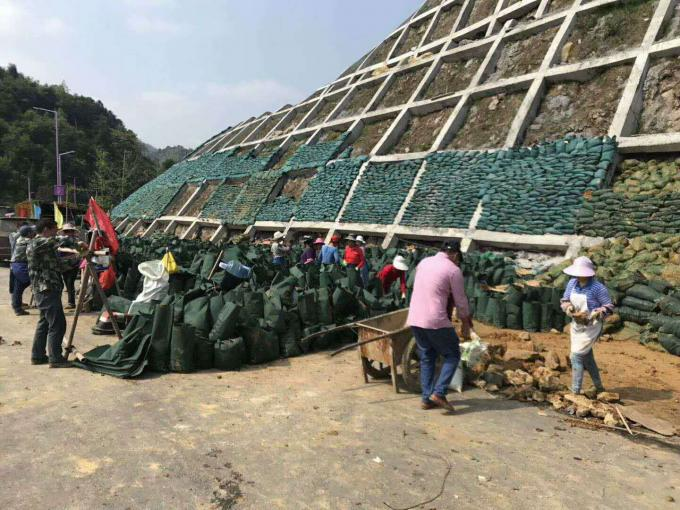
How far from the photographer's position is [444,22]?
21984 mm

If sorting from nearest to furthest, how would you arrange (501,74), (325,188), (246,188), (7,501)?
(7,501)
(501,74)
(325,188)
(246,188)

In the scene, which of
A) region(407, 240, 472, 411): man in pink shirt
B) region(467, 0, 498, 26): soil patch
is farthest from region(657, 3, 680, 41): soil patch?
region(407, 240, 472, 411): man in pink shirt

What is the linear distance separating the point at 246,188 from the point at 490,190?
12947 millimetres

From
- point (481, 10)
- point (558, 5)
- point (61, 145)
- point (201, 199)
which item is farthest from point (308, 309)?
point (61, 145)

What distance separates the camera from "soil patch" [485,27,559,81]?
14.3 m

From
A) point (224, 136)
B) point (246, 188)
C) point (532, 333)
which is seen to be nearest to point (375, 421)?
point (532, 333)

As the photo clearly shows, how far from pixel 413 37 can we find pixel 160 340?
23568mm

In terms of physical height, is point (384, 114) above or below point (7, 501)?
above

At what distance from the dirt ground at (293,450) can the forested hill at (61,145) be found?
1562 inches

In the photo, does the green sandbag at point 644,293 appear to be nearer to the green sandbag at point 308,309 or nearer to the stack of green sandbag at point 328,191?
the green sandbag at point 308,309

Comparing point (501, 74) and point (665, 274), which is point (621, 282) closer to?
point (665, 274)

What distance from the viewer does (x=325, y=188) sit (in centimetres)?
1684

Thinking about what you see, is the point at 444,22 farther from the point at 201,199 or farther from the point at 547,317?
the point at 547,317

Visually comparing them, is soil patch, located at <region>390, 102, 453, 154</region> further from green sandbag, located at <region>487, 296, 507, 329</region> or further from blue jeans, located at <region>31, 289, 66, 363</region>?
blue jeans, located at <region>31, 289, 66, 363</region>
